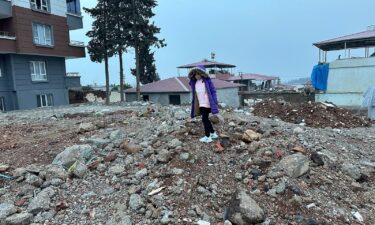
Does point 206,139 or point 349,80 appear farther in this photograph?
point 349,80

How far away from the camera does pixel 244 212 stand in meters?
3.92

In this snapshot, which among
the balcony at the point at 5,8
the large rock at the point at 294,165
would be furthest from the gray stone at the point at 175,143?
the balcony at the point at 5,8

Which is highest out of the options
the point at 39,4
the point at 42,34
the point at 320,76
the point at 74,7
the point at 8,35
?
the point at 74,7

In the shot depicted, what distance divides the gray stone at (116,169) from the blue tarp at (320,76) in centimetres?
2218

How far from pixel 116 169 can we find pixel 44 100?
20500 millimetres

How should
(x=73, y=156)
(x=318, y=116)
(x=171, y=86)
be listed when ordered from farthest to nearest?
(x=171, y=86)
(x=318, y=116)
(x=73, y=156)

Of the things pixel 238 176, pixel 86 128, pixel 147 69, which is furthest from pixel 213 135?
pixel 147 69

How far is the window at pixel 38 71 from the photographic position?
22272 mm

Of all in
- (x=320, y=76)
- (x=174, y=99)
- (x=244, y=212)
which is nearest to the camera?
(x=244, y=212)

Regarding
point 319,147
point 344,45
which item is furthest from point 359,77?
point 319,147

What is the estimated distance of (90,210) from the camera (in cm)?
427

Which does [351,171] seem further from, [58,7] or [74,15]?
[74,15]

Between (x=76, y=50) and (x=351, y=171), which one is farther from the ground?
(x=76, y=50)

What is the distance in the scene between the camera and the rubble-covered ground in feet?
13.4
